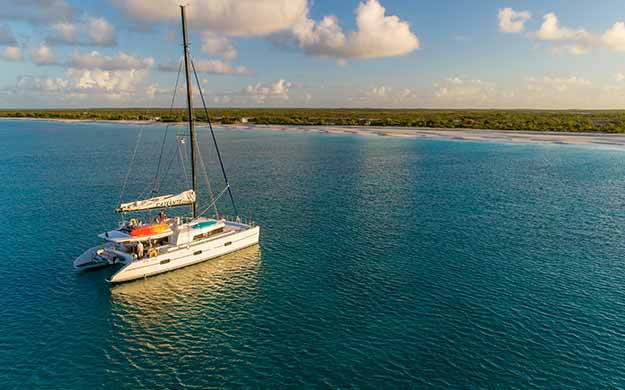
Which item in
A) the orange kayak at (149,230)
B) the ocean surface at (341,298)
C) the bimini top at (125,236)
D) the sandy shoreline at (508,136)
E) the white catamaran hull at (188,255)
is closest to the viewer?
the ocean surface at (341,298)

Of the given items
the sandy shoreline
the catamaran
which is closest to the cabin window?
the catamaran

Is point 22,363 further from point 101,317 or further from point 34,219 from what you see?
point 34,219

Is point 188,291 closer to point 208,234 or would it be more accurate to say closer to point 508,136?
point 208,234

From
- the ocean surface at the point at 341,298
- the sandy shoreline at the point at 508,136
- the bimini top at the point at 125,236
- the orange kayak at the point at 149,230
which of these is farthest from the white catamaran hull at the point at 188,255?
the sandy shoreline at the point at 508,136

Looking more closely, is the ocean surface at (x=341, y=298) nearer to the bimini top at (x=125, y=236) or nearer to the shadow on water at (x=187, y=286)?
the shadow on water at (x=187, y=286)

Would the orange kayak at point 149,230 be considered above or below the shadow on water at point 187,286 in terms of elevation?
above

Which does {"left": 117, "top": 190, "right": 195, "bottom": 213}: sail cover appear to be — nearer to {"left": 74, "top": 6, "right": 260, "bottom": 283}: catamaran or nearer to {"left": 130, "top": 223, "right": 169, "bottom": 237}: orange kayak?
{"left": 74, "top": 6, "right": 260, "bottom": 283}: catamaran

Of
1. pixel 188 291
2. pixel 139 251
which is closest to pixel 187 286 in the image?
pixel 188 291

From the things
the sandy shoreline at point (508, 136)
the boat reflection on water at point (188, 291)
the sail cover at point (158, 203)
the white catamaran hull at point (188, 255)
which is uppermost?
the sandy shoreline at point (508, 136)
